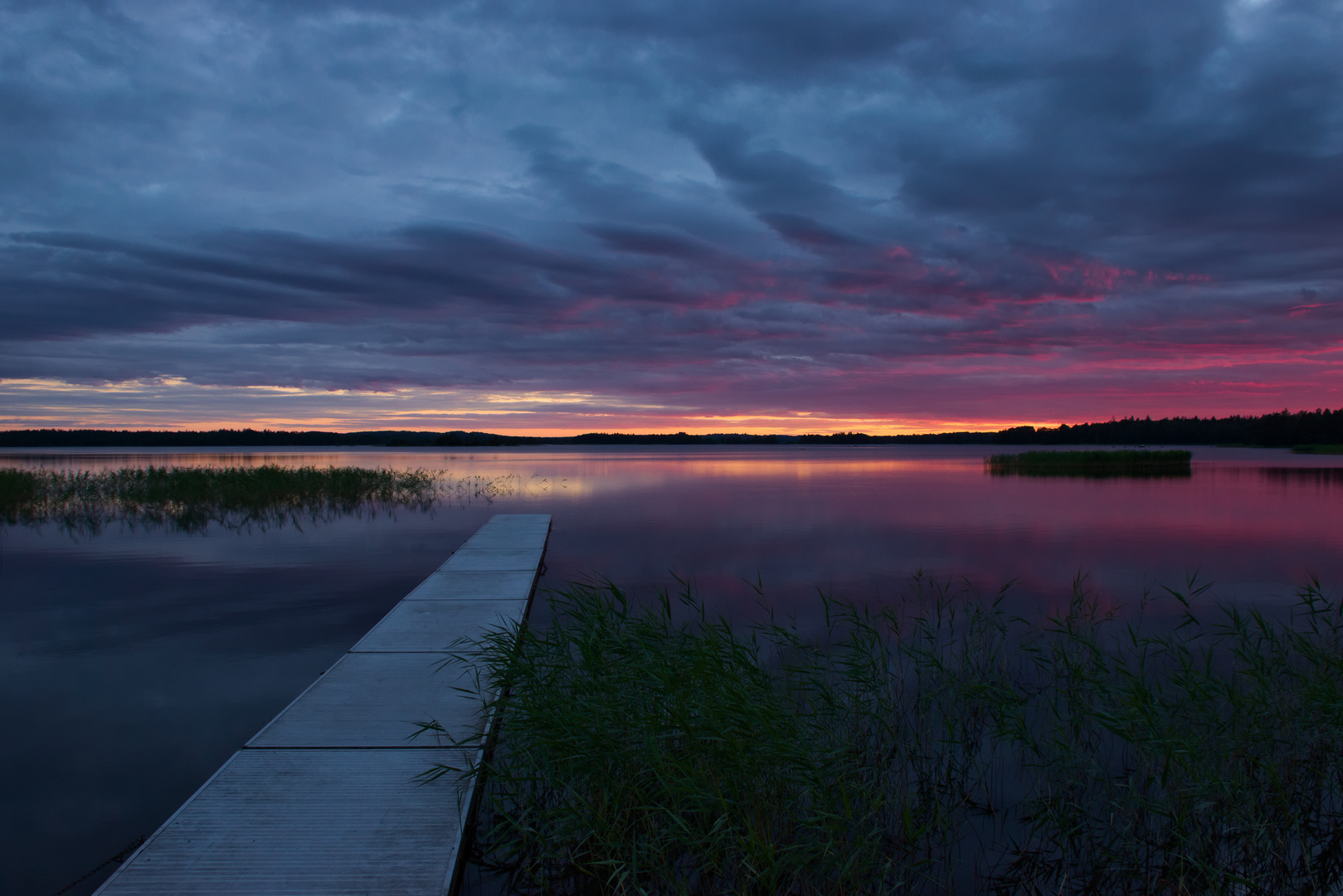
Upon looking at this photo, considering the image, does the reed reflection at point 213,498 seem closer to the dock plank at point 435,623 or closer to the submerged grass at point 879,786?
the dock plank at point 435,623

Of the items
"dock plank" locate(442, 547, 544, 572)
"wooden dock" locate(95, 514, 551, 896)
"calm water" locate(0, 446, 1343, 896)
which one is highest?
"wooden dock" locate(95, 514, 551, 896)

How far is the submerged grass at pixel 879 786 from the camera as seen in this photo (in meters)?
4.00

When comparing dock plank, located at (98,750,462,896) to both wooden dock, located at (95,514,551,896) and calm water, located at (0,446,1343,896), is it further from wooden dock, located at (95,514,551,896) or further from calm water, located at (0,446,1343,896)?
calm water, located at (0,446,1343,896)

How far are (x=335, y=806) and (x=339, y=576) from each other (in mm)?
9465

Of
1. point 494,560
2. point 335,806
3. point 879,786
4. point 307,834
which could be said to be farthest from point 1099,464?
point 307,834

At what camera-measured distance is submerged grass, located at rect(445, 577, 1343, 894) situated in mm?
4004

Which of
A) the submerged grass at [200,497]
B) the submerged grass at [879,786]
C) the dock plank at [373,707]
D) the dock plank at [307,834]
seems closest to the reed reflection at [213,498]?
the submerged grass at [200,497]

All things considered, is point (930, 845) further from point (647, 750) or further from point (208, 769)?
point (208, 769)

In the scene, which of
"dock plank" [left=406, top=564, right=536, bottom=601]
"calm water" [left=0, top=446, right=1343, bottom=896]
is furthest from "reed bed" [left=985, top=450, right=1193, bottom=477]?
"dock plank" [left=406, top=564, right=536, bottom=601]

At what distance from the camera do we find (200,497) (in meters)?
22.7

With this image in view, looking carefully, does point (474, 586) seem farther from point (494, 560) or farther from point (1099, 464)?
point (1099, 464)

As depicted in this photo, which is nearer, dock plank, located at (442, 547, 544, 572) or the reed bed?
dock plank, located at (442, 547, 544, 572)

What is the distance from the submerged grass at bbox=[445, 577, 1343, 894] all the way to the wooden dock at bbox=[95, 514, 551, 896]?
0.47 m

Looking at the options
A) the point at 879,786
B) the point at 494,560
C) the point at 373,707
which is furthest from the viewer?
the point at 494,560
